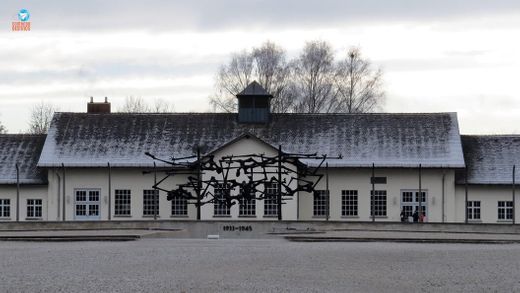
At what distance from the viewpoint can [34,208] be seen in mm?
63188

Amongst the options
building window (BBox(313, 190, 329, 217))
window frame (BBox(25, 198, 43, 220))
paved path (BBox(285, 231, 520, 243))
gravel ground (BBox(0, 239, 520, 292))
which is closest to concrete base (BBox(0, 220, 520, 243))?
paved path (BBox(285, 231, 520, 243))

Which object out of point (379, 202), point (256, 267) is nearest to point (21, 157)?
point (379, 202)

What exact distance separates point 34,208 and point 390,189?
19555 mm

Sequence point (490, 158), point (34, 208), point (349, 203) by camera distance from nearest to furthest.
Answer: point (349, 203)
point (34, 208)
point (490, 158)

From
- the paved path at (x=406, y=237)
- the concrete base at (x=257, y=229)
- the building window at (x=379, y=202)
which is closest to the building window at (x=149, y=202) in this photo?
the building window at (x=379, y=202)

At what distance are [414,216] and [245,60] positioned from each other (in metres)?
31.6

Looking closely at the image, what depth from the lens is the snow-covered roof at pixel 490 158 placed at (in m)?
61.8

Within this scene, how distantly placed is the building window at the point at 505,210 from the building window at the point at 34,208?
2506 cm

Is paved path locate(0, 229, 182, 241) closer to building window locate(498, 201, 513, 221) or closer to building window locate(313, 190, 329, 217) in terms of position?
building window locate(313, 190, 329, 217)

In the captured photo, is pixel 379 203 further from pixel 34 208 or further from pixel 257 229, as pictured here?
pixel 34 208

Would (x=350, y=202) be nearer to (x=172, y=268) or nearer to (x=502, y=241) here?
(x=502, y=241)

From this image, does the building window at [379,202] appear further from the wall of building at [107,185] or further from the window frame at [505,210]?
the wall of building at [107,185]

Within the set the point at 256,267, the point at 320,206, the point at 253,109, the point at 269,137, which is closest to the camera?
the point at 256,267

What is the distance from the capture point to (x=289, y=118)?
6706cm
